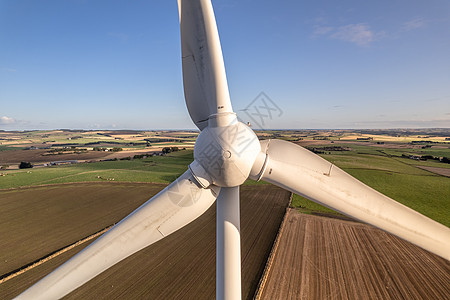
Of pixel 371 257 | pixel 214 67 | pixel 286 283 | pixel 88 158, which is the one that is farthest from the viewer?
pixel 88 158

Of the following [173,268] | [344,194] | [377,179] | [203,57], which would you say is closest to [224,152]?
[203,57]

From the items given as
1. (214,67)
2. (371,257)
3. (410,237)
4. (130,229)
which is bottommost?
(371,257)

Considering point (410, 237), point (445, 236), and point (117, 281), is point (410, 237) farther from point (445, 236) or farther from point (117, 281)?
point (117, 281)

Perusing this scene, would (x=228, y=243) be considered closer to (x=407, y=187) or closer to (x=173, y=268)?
(x=173, y=268)

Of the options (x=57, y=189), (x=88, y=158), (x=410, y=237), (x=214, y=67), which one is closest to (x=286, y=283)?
(x=410, y=237)

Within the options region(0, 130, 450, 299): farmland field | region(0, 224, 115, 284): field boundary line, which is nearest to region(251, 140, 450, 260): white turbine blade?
region(0, 130, 450, 299): farmland field

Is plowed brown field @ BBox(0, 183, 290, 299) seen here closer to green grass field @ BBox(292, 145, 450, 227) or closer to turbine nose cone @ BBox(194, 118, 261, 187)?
green grass field @ BBox(292, 145, 450, 227)

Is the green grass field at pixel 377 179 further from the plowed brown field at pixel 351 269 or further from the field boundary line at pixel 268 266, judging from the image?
the field boundary line at pixel 268 266
